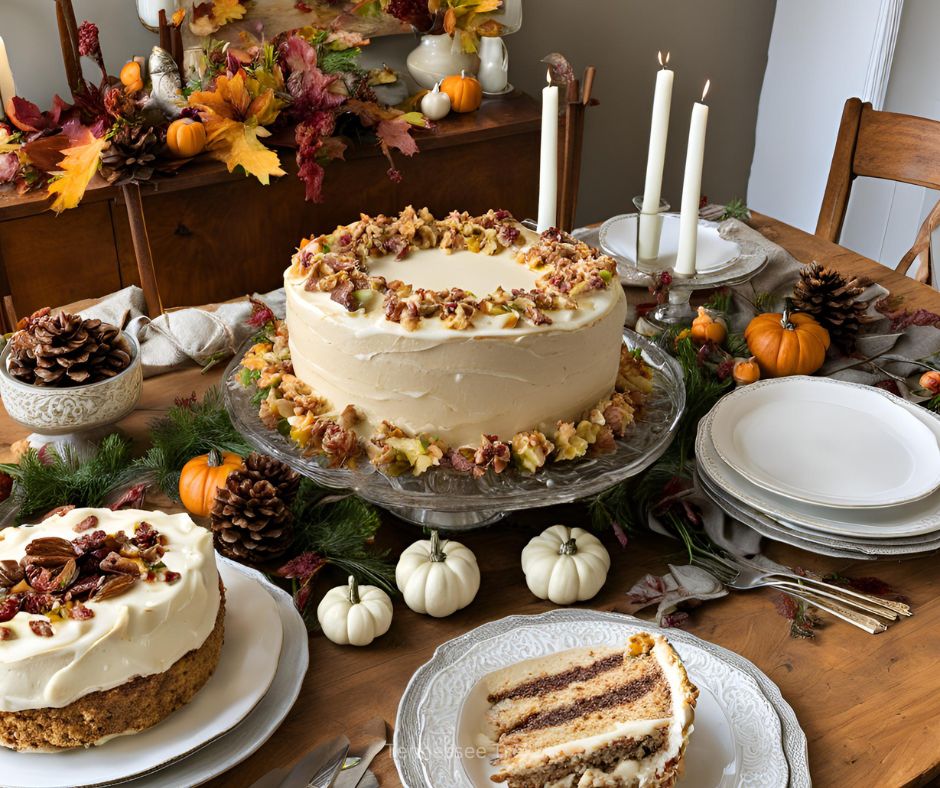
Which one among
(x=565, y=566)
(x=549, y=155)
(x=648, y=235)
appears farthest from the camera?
(x=648, y=235)

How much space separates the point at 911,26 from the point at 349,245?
3.02 meters

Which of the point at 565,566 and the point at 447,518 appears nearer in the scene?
the point at 565,566

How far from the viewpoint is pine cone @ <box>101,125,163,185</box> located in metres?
2.51

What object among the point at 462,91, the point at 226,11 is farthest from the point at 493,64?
the point at 226,11

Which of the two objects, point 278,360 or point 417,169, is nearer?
point 278,360

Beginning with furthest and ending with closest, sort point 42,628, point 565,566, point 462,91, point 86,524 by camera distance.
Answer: point 462,91
point 565,566
point 86,524
point 42,628

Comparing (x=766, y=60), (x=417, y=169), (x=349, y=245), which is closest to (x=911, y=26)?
(x=766, y=60)

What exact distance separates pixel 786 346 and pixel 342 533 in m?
0.89

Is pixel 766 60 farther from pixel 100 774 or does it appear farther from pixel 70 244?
pixel 100 774

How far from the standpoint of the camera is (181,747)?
0.99 meters

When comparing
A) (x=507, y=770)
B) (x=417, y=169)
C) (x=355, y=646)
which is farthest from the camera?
(x=417, y=169)

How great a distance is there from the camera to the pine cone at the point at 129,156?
A: 2.51 meters

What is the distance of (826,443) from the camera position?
148cm

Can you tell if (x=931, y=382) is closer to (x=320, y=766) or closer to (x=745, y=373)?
(x=745, y=373)
